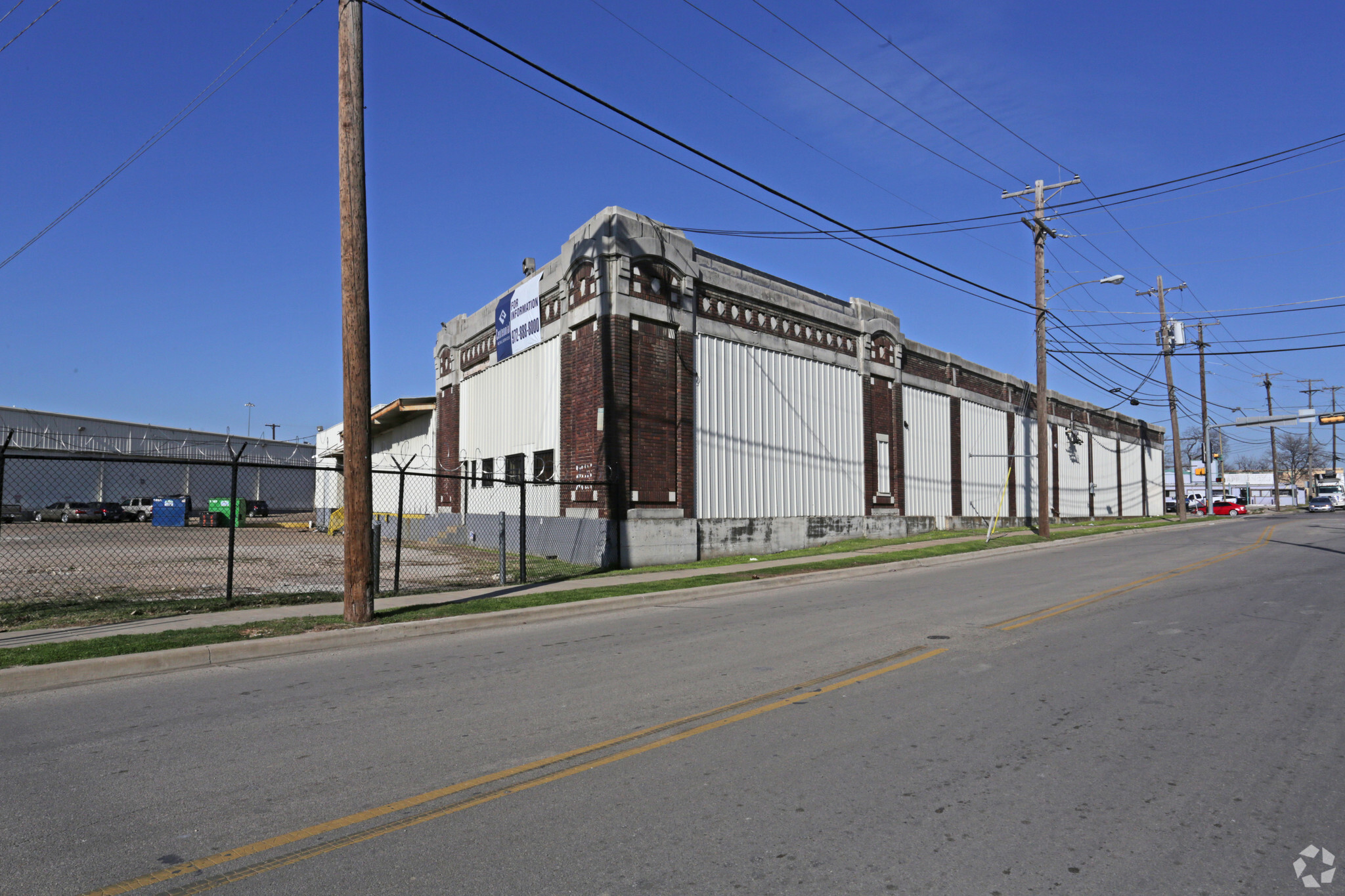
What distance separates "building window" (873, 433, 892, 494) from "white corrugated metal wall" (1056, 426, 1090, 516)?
1789 centimetres

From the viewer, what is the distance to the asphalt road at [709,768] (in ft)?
12.5

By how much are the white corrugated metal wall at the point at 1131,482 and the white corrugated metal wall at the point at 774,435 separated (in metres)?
33.6

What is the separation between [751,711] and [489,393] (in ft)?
71.4

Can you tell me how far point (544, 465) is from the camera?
23031 mm

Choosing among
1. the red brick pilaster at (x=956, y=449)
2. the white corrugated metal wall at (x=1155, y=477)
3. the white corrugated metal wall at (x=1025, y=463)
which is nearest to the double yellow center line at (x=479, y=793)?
the red brick pilaster at (x=956, y=449)

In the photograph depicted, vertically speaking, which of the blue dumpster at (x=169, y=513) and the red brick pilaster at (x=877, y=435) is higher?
the red brick pilaster at (x=877, y=435)

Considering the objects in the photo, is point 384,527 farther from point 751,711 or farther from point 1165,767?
point 1165,767

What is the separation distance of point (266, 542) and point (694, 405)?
19.0 meters

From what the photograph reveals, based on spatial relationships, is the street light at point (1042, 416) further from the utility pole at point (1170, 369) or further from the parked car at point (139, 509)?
the parked car at point (139, 509)

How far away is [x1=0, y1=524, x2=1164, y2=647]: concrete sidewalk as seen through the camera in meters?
9.80

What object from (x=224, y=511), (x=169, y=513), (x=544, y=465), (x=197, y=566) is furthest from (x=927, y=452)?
(x=169, y=513)

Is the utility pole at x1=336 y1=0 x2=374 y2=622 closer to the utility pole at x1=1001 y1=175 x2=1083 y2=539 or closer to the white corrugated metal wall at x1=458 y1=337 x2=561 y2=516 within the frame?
the white corrugated metal wall at x1=458 y1=337 x2=561 y2=516

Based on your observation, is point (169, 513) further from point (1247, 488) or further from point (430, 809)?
point (1247, 488)

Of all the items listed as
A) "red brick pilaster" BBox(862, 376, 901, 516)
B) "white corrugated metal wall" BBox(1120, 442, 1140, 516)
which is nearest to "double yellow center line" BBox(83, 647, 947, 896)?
"red brick pilaster" BBox(862, 376, 901, 516)
